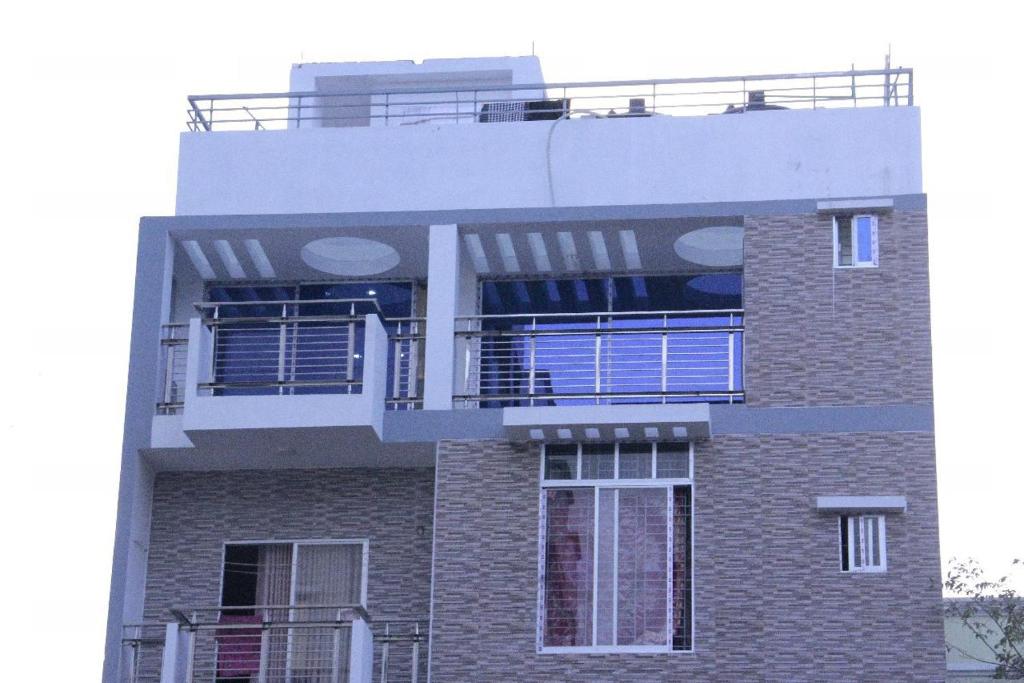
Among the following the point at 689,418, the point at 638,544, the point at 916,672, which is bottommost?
the point at 916,672

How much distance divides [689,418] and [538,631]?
9.05 feet

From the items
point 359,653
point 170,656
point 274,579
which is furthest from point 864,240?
point 170,656

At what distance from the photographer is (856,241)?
72.1ft

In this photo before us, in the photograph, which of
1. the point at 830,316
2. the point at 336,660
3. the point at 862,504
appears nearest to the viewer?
the point at 862,504

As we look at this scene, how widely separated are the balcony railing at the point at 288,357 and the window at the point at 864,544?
5.31 m

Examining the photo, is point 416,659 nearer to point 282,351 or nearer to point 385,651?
point 385,651

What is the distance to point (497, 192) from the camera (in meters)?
23.2

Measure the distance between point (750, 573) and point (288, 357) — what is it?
6.30 metres

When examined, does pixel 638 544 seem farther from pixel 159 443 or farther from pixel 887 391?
pixel 159 443

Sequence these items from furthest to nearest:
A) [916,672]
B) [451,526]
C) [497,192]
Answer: [497,192]
[451,526]
[916,672]

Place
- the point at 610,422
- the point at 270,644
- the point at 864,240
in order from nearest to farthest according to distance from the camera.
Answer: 1. the point at 610,422
2. the point at 864,240
3. the point at 270,644

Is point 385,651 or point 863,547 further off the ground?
point 863,547

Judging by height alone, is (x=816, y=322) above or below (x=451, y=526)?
above

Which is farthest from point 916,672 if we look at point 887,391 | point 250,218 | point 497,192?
point 250,218
